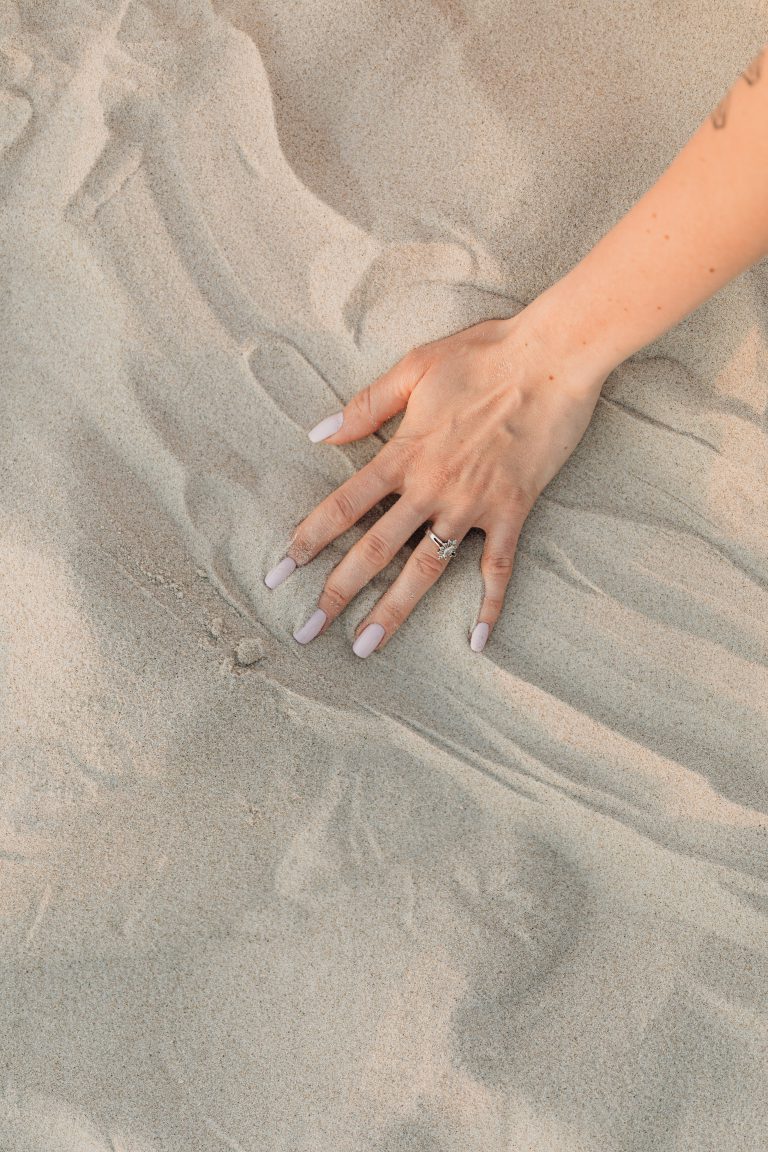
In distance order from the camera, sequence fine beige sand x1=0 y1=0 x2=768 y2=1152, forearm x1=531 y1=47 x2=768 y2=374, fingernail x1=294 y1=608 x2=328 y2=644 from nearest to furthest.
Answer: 1. forearm x1=531 y1=47 x2=768 y2=374
2. fine beige sand x1=0 y1=0 x2=768 y2=1152
3. fingernail x1=294 y1=608 x2=328 y2=644

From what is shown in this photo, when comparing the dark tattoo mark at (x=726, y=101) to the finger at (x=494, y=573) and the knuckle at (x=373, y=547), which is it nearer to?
the finger at (x=494, y=573)

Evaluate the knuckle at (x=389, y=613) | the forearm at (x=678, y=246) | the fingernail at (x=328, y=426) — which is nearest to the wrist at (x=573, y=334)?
the forearm at (x=678, y=246)

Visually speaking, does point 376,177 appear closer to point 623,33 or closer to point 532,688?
point 623,33

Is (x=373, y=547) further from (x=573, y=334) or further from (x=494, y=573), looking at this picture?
(x=573, y=334)

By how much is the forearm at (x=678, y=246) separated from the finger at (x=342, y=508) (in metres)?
0.36

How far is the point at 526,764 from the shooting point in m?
1.50

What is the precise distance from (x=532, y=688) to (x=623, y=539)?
31 centimetres

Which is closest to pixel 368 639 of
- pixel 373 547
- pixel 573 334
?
pixel 373 547

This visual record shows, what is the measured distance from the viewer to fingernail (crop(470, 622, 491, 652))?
1.53m

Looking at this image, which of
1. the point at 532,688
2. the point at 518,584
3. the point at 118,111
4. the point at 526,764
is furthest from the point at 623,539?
the point at 118,111

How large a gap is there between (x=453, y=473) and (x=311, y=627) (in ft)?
1.17

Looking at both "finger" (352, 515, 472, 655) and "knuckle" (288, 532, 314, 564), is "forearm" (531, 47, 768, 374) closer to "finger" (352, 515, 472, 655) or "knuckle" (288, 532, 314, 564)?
"finger" (352, 515, 472, 655)

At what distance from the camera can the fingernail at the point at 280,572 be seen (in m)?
1.52

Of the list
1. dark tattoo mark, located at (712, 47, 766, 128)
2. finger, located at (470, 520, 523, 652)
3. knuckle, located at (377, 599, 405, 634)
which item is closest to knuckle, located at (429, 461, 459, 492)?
finger, located at (470, 520, 523, 652)
